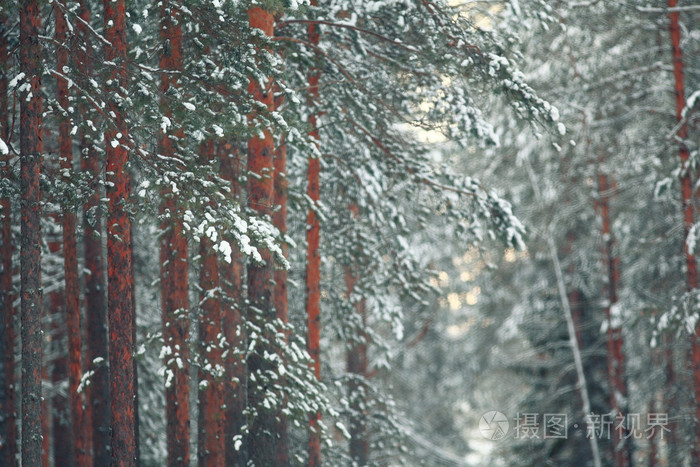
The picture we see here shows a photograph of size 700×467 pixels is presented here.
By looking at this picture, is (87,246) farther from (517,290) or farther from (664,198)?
(517,290)

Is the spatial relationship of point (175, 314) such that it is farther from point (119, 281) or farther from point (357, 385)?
point (357, 385)

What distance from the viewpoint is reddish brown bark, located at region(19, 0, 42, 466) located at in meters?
7.09

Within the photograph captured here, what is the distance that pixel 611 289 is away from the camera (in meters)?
15.1

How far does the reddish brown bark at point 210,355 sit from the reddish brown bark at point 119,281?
106 centimetres

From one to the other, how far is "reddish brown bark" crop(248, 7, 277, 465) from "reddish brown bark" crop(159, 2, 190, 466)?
0.88 meters

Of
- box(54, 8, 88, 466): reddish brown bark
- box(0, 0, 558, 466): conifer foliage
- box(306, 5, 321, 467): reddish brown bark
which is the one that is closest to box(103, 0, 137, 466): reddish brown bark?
box(0, 0, 558, 466): conifer foliage

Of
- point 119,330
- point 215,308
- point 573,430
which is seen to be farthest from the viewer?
point 573,430

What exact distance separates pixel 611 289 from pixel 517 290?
454 centimetres

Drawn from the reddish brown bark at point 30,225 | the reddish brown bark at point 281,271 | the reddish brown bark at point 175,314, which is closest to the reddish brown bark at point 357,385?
the reddish brown bark at point 281,271

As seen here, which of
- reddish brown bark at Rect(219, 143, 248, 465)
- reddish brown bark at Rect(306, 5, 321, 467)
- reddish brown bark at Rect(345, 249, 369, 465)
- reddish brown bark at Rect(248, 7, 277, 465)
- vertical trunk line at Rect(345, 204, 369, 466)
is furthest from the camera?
reddish brown bark at Rect(345, 249, 369, 465)

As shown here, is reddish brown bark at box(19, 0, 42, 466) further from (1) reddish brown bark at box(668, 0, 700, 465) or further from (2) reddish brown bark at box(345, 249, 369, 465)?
(1) reddish brown bark at box(668, 0, 700, 465)

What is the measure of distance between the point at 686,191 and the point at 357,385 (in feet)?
20.7

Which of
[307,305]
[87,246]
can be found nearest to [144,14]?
[87,246]

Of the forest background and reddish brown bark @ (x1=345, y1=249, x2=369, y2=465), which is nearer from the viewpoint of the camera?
the forest background
